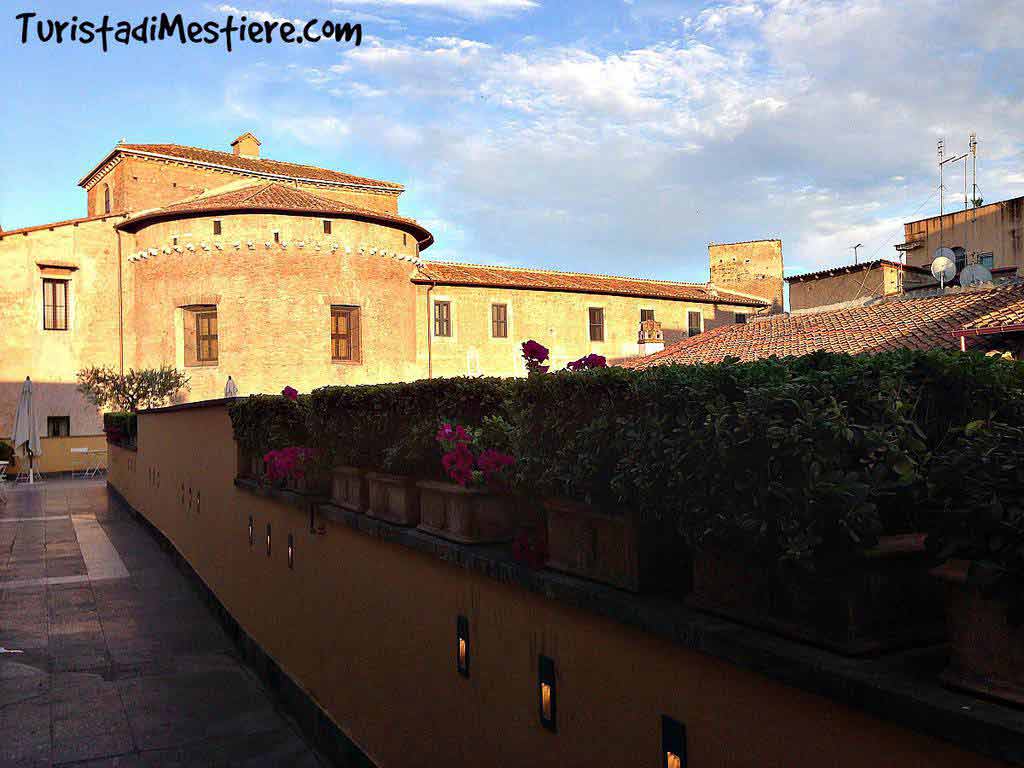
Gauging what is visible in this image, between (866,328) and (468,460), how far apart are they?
780 inches

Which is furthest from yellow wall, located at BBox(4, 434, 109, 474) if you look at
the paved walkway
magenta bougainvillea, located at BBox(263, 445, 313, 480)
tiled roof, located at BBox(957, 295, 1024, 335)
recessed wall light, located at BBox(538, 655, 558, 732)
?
recessed wall light, located at BBox(538, 655, 558, 732)

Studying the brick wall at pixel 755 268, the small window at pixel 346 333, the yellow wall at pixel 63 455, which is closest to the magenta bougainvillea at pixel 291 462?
the small window at pixel 346 333

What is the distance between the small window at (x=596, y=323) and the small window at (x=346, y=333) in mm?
12152

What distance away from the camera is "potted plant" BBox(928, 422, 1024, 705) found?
1913 millimetres

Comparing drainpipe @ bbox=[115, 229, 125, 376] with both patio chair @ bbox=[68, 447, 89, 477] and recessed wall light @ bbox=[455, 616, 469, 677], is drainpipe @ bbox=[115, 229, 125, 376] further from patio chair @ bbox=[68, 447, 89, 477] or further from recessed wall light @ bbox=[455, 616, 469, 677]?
recessed wall light @ bbox=[455, 616, 469, 677]

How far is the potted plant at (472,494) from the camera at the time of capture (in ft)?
14.4

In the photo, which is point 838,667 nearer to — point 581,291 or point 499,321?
point 499,321

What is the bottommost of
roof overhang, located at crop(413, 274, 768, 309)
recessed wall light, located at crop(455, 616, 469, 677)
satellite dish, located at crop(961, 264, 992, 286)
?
recessed wall light, located at crop(455, 616, 469, 677)

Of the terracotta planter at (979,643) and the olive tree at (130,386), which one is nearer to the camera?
the terracotta planter at (979,643)

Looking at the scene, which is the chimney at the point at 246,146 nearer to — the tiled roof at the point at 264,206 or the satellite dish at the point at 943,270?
the tiled roof at the point at 264,206

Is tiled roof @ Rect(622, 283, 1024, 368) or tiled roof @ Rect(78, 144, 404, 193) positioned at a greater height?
tiled roof @ Rect(78, 144, 404, 193)

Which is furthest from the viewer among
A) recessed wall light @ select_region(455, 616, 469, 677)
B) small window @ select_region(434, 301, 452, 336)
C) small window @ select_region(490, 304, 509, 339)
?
small window @ select_region(490, 304, 509, 339)

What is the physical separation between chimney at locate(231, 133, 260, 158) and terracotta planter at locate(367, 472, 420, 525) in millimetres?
37250

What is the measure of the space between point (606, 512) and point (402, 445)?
7.18 ft
